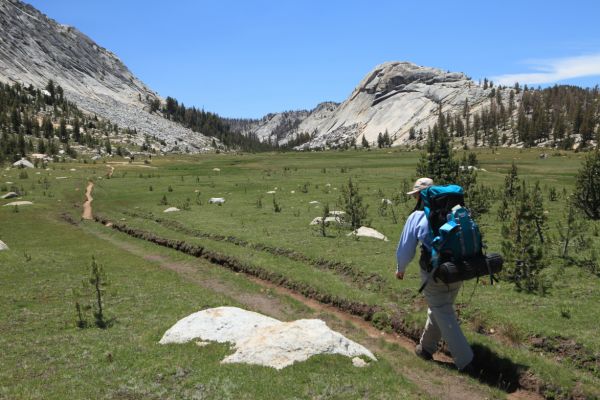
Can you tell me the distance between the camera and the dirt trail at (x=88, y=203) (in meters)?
43.3

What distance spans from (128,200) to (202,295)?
112 feet

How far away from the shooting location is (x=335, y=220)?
33438 mm

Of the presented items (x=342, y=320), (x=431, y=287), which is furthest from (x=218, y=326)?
(x=431, y=287)

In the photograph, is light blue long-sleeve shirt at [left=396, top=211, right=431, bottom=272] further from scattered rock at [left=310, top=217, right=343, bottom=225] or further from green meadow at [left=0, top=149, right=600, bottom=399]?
scattered rock at [left=310, top=217, right=343, bottom=225]

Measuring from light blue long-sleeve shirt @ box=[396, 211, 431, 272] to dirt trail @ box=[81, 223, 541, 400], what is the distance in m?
3.20

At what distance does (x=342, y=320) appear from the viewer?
677 inches

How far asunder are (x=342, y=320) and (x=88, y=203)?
138 feet

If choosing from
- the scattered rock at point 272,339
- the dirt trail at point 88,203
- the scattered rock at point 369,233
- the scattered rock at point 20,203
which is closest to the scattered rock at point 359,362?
the scattered rock at point 272,339

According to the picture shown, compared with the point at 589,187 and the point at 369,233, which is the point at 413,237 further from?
the point at 589,187

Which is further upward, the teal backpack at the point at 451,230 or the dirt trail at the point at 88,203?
the teal backpack at the point at 451,230

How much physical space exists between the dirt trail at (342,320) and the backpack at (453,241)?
9.90 ft

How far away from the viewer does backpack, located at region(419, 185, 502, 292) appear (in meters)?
10.0

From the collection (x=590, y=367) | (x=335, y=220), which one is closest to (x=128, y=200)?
(x=335, y=220)

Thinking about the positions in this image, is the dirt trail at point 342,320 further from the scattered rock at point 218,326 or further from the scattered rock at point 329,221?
the scattered rock at point 329,221
